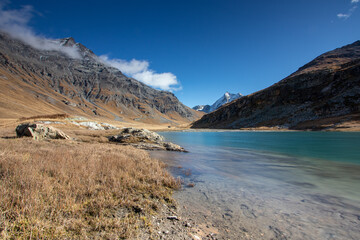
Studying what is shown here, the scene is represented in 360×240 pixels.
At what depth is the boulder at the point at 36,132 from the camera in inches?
798

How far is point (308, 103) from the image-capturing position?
82.0m

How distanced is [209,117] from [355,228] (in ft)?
447

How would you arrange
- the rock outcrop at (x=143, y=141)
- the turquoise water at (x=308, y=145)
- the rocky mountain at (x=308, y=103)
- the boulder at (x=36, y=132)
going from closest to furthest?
the turquoise water at (x=308, y=145), the boulder at (x=36, y=132), the rock outcrop at (x=143, y=141), the rocky mountain at (x=308, y=103)

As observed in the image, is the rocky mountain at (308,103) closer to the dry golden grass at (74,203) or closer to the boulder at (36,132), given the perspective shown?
the dry golden grass at (74,203)

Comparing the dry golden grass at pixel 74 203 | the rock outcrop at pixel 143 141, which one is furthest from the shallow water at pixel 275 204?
the rock outcrop at pixel 143 141

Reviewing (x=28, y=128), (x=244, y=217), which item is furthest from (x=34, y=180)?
(x=28, y=128)

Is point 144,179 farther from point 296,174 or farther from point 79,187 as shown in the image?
point 296,174

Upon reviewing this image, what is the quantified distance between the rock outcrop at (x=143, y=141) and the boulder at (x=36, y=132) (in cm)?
711

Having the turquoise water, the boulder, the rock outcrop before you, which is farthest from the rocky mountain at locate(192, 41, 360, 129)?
the boulder

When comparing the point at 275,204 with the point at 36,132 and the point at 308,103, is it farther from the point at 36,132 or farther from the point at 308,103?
the point at 308,103

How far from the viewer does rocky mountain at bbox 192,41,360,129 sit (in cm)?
6456

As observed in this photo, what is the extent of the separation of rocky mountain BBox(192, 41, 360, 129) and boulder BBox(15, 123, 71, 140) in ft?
242

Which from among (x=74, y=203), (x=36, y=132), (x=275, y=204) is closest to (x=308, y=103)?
(x=275, y=204)

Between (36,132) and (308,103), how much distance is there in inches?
3981
